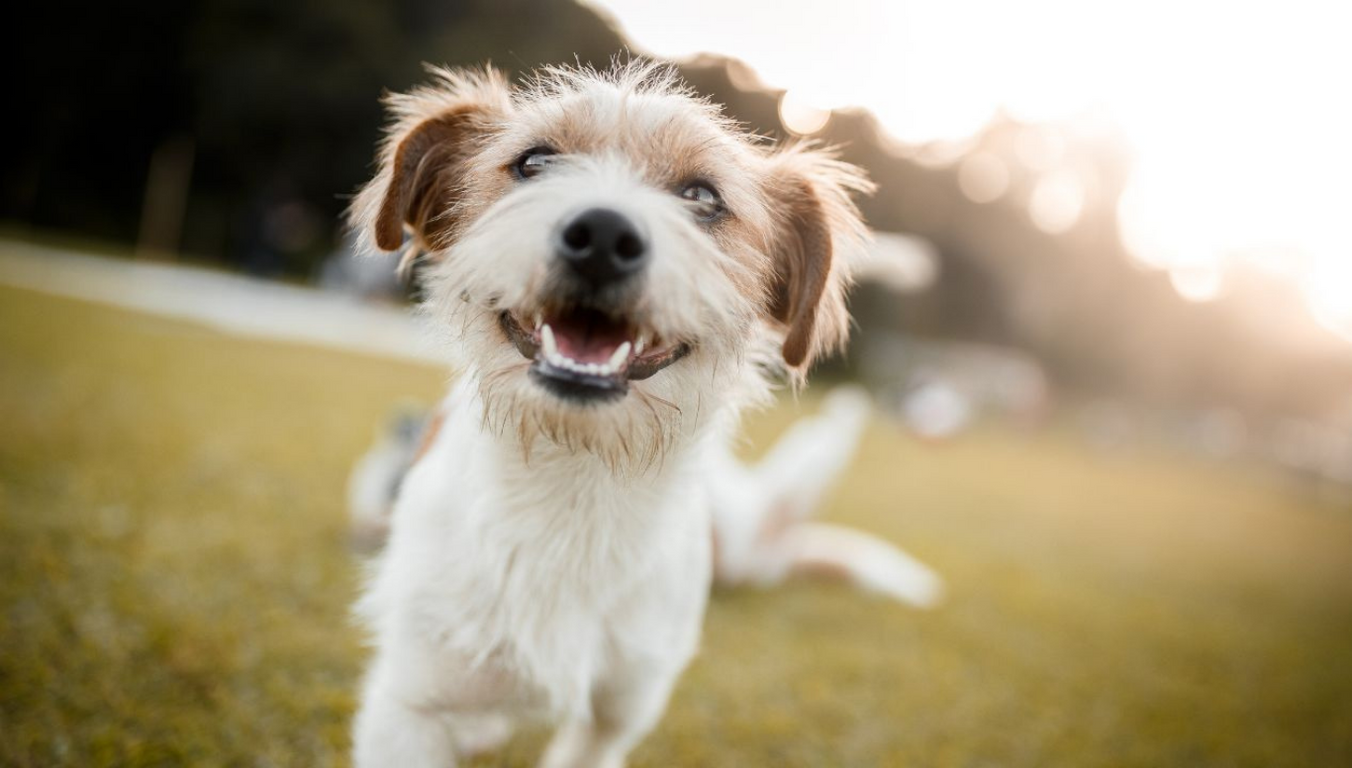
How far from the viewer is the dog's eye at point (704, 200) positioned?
2.34m

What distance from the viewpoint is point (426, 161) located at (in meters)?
2.55

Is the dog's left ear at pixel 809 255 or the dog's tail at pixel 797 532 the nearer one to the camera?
the dog's left ear at pixel 809 255

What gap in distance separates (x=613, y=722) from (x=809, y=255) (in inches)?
65.1

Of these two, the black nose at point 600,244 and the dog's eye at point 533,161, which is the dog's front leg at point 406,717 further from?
the dog's eye at point 533,161

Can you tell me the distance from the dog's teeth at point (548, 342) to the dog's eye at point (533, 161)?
1.77ft

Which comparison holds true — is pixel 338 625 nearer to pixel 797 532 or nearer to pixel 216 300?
pixel 797 532

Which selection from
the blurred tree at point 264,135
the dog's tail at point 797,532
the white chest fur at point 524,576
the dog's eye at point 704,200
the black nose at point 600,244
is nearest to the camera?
the black nose at point 600,244

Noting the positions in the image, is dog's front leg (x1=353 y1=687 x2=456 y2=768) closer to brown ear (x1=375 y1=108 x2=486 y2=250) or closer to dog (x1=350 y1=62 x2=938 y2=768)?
dog (x1=350 y1=62 x2=938 y2=768)

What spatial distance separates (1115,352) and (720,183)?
40.7 metres

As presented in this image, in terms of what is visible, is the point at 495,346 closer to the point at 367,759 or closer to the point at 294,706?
the point at 367,759

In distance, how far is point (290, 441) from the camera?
6.56 metres

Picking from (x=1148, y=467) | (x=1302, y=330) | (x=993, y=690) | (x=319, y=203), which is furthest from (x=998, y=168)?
(x=993, y=690)

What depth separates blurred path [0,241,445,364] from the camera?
42.8ft

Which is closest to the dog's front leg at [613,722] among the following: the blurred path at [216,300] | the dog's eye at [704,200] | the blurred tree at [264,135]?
the dog's eye at [704,200]
